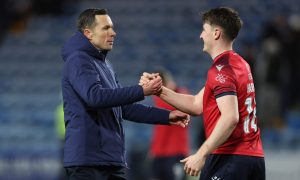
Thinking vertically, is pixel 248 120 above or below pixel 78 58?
below

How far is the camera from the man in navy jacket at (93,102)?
5336 mm

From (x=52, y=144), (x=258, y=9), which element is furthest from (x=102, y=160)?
(x=258, y=9)

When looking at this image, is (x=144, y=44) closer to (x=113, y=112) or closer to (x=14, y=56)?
(x=14, y=56)

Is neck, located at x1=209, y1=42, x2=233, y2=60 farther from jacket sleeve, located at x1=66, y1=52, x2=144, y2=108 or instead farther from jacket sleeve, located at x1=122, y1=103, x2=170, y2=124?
jacket sleeve, located at x1=122, y1=103, x2=170, y2=124

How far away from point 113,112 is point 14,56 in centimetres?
1212

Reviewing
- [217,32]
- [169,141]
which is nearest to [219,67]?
[217,32]

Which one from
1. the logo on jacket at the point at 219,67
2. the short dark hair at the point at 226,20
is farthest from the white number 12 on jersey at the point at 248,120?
the short dark hair at the point at 226,20

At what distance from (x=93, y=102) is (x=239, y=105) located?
3.43 ft

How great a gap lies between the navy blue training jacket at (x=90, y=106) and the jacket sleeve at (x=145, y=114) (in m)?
0.38

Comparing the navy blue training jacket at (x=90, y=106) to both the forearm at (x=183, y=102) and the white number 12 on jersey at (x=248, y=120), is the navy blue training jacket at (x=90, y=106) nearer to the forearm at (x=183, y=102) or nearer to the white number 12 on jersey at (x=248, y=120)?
the forearm at (x=183, y=102)

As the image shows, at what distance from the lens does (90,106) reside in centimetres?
532

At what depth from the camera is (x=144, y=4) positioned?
17.5m

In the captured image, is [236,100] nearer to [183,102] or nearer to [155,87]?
[155,87]

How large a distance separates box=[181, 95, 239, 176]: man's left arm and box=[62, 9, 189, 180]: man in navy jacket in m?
0.61
